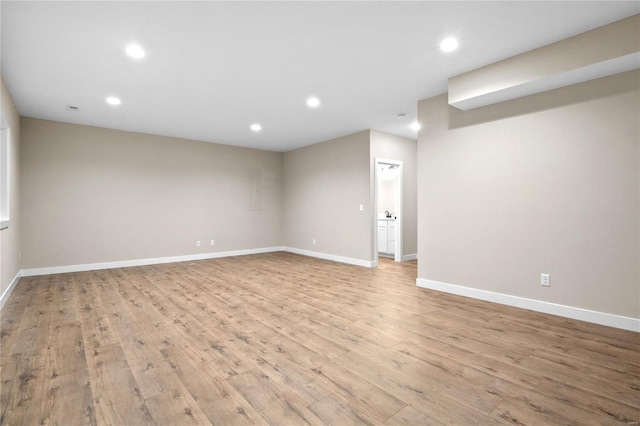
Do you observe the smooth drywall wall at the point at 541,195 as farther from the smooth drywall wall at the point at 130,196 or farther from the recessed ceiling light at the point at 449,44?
the smooth drywall wall at the point at 130,196

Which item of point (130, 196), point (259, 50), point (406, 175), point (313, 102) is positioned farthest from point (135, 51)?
point (406, 175)

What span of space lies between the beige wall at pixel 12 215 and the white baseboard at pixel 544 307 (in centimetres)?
545

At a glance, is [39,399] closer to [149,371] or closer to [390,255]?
[149,371]

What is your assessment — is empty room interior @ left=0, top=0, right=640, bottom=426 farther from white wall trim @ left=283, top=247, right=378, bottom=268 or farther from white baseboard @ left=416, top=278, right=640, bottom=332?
white wall trim @ left=283, top=247, right=378, bottom=268

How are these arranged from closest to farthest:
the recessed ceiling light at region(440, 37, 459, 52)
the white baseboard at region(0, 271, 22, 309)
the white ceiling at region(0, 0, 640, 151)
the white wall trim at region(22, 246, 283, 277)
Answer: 1. the white ceiling at region(0, 0, 640, 151)
2. the recessed ceiling light at region(440, 37, 459, 52)
3. the white baseboard at region(0, 271, 22, 309)
4. the white wall trim at region(22, 246, 283, 277)

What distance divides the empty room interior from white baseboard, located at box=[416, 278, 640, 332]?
0.02m

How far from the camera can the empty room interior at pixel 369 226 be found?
1.89 metres

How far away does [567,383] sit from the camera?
6.39 feet

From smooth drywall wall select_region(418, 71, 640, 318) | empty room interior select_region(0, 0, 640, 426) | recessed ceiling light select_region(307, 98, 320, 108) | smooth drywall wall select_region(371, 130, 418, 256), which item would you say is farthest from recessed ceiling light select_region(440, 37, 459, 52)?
smooth drywall wall select_region(371, 130, 418, 256)

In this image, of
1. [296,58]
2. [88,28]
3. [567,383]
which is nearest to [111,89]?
[88,28]

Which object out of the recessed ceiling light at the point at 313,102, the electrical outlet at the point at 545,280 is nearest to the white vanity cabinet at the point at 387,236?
the recessed ceiling light at the point at 313,102

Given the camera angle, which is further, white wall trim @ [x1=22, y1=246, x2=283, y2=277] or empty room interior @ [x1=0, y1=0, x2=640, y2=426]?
white wall trim @ [x1=22, y1=246, x2=283, y2=277]

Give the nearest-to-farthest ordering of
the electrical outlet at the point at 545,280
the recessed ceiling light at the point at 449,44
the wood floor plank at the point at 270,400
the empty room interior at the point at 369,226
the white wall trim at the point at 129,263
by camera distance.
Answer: the wood floor plank at the point at 270,400 → the empty room interior at the point at 369,226 → the recessed ceiling light at the point at 449,44 → the electrical outlet at the point at 545,280 → the white wall trim at the point at 129,263

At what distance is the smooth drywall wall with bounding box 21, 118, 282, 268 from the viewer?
5.20 meters
